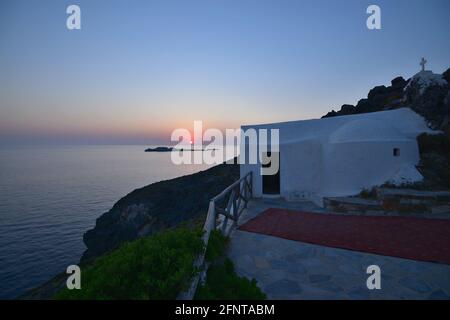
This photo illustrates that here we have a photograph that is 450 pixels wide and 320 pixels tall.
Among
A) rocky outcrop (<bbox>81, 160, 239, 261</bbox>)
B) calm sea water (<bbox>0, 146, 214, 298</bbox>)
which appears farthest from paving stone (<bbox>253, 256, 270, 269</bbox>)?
calm sea water (<bbox>0, 146, 214, 298</bbox>)

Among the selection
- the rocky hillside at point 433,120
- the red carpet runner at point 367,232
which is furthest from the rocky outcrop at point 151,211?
the rocky hillside at point 433,120

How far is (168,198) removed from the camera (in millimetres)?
29250

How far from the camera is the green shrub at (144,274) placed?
8.42 feet

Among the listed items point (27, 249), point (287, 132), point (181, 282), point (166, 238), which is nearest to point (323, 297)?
point (181, 282)

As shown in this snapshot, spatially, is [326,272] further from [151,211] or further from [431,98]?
[151,211]

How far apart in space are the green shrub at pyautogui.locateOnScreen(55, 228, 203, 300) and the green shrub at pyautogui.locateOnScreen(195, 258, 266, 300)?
1.03 feet

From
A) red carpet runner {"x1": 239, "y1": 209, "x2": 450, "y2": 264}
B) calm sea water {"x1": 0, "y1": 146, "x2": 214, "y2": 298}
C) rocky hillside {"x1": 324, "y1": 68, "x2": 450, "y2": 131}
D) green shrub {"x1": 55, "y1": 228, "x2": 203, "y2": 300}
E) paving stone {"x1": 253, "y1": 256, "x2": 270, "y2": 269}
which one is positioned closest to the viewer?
green shrub {"x1": 55, "y1": 228, "x2": 203, "y2": 300}

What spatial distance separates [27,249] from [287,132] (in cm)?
2893

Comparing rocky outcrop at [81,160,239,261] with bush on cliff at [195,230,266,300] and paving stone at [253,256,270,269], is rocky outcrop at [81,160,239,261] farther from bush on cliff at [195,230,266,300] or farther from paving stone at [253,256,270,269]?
bush on cliff at [195,230,266,300]

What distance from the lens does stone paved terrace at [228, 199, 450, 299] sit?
3422 mm

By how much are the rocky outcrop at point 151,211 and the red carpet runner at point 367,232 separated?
57.8 ft

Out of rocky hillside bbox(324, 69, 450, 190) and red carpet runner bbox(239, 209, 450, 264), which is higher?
rocky hillside bbox(324, 69, 450, 190)
